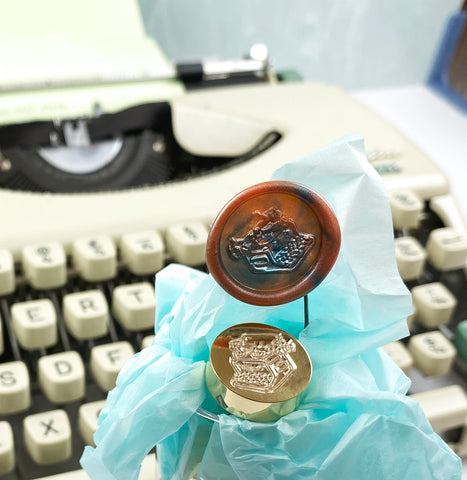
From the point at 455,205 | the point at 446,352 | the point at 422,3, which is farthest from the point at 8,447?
the point at 422,3

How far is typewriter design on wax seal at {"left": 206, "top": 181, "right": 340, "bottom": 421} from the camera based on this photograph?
52 centimetres

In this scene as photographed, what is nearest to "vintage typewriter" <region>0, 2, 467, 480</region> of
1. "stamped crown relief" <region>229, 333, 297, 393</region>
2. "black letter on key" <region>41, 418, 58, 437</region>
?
"black letter on key" <region>41, 418, 58, 437</region>

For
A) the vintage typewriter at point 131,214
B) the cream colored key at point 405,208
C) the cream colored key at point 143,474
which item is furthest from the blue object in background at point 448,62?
the cream colored key at point 143,474

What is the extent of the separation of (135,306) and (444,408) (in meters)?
0.46

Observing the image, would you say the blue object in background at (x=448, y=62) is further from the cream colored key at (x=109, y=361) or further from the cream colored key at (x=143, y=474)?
the cream colored key at (x=143, y=474)

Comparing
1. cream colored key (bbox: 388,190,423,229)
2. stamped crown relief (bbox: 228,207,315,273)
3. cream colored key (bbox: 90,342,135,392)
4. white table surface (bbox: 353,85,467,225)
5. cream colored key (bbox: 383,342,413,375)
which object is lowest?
cream colored key (bbox: 383,342,413,375)

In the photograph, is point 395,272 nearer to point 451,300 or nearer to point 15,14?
point 451,300

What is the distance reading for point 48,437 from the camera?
981mm

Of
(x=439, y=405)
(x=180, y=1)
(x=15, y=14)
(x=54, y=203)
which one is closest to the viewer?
(x=439, y=405)

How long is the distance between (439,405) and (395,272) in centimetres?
53

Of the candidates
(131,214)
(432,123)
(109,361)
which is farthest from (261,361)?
(432,123)

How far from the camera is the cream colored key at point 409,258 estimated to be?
1190 mm

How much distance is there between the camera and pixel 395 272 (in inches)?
23.8

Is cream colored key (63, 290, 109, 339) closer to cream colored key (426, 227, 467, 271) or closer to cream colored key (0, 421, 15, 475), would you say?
cream colored key (0, 421, 15, 475)
